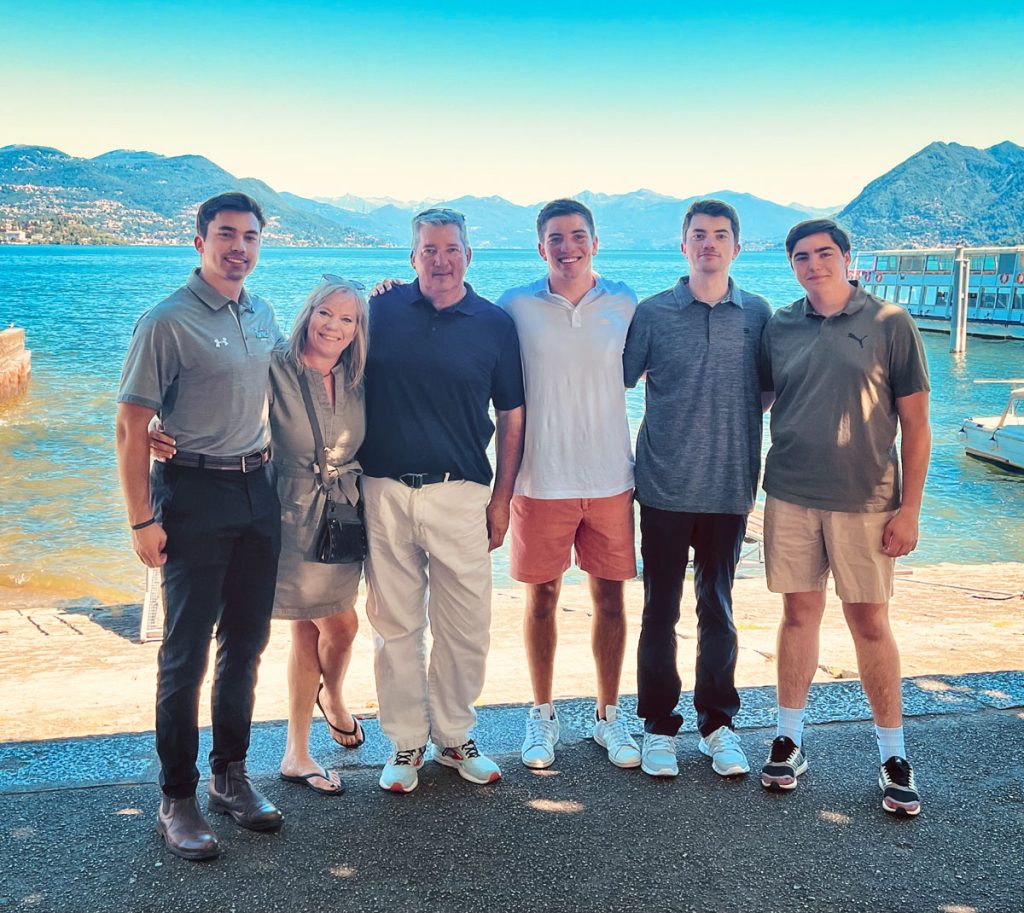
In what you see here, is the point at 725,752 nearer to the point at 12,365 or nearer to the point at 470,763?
the point at 470,763

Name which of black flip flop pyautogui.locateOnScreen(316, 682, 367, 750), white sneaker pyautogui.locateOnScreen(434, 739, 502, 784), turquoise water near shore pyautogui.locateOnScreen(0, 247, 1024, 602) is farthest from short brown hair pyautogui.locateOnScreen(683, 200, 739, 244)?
turquoise water near shore pyautogui.locateOnScreen(0, 247, 1024, 602)

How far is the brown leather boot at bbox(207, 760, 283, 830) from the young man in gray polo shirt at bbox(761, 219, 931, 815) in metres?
2.12

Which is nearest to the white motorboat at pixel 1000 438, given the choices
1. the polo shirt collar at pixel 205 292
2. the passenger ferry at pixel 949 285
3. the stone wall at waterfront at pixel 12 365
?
the polo shirt collar at pixel 205 292

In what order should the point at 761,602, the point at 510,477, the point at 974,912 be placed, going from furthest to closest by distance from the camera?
the point at 761,602, the point at 510,477, the point at 974,912

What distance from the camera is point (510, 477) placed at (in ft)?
14.3

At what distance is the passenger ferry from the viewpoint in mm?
54969

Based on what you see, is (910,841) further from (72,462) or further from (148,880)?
(72,462)

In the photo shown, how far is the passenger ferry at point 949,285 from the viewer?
54969 millimetres

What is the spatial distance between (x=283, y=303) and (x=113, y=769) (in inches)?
2851

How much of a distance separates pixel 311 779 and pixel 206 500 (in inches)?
52.2

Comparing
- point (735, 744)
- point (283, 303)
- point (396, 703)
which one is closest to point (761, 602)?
point (735, 744)

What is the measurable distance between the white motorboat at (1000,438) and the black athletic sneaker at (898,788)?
2254 centimetres

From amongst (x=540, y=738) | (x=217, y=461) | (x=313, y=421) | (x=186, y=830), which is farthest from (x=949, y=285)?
(x=186, y=830)

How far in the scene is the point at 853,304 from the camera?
13.0 feet
